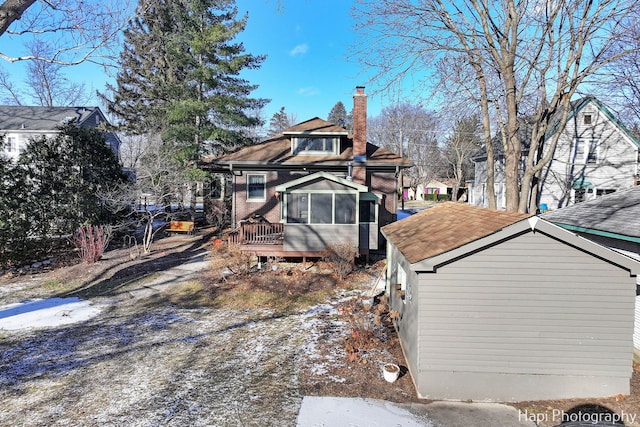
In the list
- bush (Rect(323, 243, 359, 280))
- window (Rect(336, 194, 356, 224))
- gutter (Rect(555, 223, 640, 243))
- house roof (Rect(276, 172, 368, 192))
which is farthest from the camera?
window (Rect(336, 194, 356, 224))

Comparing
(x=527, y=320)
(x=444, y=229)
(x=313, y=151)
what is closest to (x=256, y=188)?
(x=313, y=151)

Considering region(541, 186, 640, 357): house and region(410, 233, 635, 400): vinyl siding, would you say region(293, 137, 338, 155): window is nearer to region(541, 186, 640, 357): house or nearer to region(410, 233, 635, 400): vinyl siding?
region(541, 186, 640, 357): house

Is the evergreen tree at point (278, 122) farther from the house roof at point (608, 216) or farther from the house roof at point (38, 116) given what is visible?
the house roof at point (608, 216)

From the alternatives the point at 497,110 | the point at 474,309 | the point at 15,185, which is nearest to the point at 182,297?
the point at 474,309

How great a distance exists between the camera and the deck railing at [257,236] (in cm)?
1241

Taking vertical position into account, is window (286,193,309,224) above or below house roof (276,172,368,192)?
below

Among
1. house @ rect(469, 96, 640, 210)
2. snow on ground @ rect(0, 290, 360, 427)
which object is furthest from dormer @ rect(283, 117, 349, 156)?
house @ rect(469, 96, 640, 210)

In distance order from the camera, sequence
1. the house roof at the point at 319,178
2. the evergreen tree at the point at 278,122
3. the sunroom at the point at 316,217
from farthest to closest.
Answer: the evergreen tree at the point at 278,122 → the sunroom at the point at 316,217 → the house roof at the point at 319,178

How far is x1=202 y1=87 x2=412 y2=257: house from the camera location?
1230 cm

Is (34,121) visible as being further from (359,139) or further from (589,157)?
(589,157)

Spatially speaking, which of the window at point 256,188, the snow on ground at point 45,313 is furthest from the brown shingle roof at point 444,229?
the window at point 256,188

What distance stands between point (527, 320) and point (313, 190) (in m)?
8.23

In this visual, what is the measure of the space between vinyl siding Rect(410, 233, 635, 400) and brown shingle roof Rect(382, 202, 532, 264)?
0.98 feet

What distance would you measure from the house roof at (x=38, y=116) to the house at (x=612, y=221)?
28250mm
